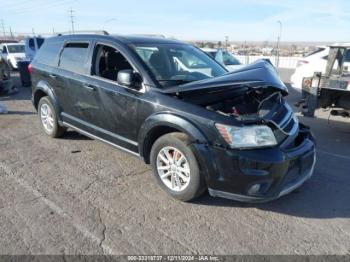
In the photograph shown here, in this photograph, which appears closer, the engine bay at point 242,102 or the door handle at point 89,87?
the engine bay at point 242,102

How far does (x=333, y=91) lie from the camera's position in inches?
227

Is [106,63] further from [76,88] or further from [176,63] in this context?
[176,63]

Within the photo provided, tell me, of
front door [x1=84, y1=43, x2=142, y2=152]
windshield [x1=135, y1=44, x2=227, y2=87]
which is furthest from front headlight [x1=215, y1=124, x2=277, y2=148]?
front door [x1=84, y1=43, x2=142, y2=152]

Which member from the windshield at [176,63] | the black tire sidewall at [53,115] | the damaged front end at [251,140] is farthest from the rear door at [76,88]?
the damaged front end at [251,140]

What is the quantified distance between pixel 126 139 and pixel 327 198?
8.40ft

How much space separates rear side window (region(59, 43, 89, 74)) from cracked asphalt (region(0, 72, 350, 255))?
1.36m

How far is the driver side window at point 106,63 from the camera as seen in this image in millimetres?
4555

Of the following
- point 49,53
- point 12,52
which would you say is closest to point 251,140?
point 49,53

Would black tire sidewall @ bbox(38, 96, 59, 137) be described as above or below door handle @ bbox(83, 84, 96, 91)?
below

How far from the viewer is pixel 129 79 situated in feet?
12.6

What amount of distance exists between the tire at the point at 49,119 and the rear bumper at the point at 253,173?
134 inches

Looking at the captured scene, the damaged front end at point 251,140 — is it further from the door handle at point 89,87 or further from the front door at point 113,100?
the door handle at point 89,87

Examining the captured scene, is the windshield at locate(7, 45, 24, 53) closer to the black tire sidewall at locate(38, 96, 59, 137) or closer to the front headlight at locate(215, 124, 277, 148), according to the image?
the black tire sidewall at locate(38, 96, 59, 137)

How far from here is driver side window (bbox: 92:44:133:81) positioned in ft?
14.9
